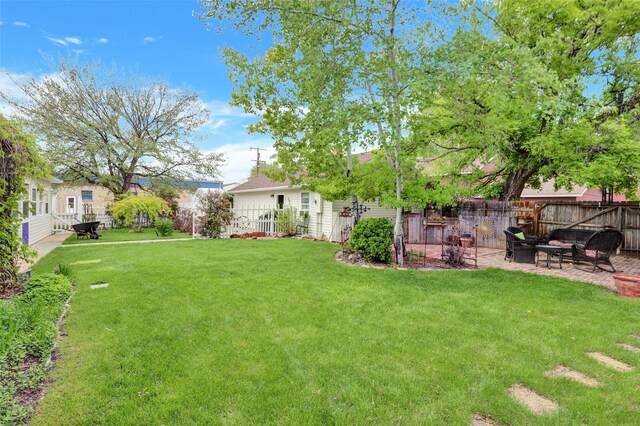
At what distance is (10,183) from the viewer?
16.2 feet

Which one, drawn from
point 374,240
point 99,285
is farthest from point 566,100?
point 99,285

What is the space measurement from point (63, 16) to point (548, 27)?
1615 cm

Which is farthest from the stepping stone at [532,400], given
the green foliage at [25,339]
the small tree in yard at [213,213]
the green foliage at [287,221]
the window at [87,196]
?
the window at [87,196]

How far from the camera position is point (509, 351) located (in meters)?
3.44

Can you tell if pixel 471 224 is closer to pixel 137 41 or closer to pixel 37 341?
pixel 37 341

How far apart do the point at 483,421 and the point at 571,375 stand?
1.30 meters

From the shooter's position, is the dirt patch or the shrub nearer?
the shrub

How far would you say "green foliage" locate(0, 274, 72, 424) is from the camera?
7.86ft

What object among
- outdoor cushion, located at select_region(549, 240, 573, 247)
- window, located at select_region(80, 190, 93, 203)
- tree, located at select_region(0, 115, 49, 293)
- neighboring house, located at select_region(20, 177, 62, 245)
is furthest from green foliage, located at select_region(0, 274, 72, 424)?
window, located at select_region(80, 190, 93, 203)

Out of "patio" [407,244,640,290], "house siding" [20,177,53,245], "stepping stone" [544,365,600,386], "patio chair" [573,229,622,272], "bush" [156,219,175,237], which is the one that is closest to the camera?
"stepping stone" [544,365,600,386]

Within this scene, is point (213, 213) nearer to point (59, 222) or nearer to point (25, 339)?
point (59, 222)

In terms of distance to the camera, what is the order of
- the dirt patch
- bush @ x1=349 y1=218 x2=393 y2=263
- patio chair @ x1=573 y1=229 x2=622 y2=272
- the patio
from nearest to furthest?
the patio
patio chair @ x1=573 y1=229 x2=622 y2=272
the dirt patch
bush @ x1=349 y1=218 x2=393 y2=263

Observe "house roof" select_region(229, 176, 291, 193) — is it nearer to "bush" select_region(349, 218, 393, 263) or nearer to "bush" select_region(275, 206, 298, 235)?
"bush" select_region(275, 206, 298, 235)

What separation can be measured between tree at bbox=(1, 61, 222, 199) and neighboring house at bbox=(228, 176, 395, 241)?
5.68 metres
